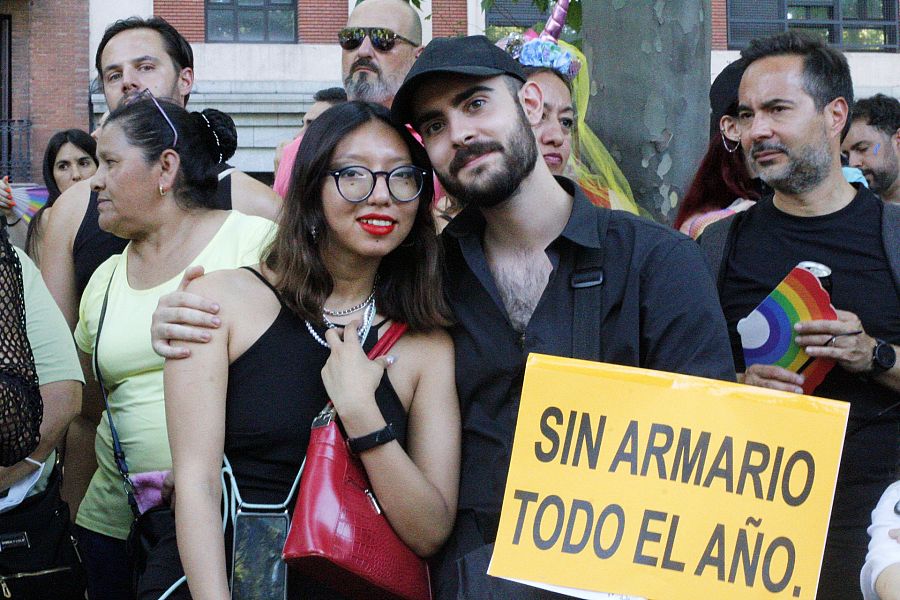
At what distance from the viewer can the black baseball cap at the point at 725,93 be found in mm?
4480

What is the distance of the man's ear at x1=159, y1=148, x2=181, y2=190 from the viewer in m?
4.14

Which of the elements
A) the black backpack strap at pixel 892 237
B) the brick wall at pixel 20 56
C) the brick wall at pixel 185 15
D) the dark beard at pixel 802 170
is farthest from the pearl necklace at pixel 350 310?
the brick wall at pixel 20 56

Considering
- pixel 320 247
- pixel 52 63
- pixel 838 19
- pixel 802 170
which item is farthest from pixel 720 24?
pixel 320 247

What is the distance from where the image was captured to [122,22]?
17.0 feet

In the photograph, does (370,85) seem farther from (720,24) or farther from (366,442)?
(720,24)

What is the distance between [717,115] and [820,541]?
8.03ft

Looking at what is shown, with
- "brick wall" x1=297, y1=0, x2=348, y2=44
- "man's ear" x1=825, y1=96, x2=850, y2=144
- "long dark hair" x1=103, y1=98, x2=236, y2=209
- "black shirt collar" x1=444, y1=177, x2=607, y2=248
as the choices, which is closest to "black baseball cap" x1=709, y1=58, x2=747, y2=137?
"man's ear" x1=825, y1=96, x2=850, y2=144

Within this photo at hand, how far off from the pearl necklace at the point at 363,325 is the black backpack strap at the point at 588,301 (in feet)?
1.90

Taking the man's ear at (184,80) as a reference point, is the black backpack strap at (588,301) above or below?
below

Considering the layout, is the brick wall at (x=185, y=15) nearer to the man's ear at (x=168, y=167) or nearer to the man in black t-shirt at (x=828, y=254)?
the man's ear at (x=168, y=167)

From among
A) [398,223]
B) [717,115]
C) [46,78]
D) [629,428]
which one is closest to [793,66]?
[717,115]

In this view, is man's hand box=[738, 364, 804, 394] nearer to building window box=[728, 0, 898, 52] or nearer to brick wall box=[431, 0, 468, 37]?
brick wall box=[431, 0, 468, 37]

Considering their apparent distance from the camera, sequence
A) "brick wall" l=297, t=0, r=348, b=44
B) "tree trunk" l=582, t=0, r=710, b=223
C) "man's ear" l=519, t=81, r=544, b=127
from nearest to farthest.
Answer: "man's ear" l=519, t=81, r=544, b=127, "tree trunk" l=582, t=0, r=710, b=223, "brick wall" l=297, t=0, r=348, b=44

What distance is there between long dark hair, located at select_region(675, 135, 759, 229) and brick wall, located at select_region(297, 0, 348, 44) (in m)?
13.9
